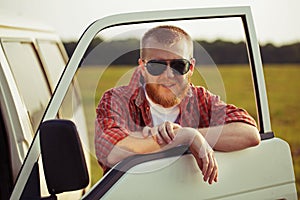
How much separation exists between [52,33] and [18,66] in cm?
165

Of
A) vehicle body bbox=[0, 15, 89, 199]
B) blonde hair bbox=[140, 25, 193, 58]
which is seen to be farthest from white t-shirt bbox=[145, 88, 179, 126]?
vehicle body bbox=[0, 15, 89, 199]

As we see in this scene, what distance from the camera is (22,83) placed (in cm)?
378

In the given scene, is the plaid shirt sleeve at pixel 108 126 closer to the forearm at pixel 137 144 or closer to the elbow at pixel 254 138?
the forearm at pixel 137 144

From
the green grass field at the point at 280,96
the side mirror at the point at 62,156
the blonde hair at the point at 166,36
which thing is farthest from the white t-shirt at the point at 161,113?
the green grass field at the point at 280,96

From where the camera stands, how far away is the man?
9.21 feet

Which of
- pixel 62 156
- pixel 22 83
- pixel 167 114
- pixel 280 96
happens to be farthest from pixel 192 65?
pixel 280 96

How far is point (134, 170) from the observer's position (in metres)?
2.77

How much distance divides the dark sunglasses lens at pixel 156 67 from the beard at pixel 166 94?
53 mm

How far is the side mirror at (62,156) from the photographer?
8.51ft

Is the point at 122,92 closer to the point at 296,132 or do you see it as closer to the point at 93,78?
the point at 93,78

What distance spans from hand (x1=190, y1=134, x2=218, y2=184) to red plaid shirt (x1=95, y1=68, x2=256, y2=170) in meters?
0.16

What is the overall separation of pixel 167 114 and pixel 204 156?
0.25m

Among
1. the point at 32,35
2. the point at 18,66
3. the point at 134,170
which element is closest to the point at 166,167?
the point at 134,170

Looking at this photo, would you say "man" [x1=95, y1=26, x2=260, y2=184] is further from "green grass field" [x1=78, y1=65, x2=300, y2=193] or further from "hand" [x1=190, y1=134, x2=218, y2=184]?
"green grass field" [x1=78, y1=65, x2=300, y2=193]
